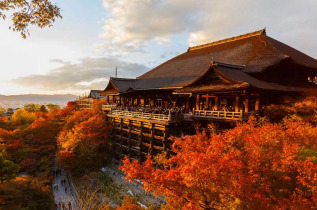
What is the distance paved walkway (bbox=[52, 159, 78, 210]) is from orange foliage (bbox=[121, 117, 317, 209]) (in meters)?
12.8

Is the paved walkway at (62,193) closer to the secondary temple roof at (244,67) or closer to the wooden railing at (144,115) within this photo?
the wooden railing at (144,115)

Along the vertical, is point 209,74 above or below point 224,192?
above

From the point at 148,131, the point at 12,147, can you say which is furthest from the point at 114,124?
the point at 12,147

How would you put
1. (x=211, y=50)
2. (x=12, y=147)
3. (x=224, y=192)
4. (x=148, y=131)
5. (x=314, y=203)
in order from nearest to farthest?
(x=314, y=203) → (x=224, y=192) → (x=148, y=131) → (x=12, y=147) → (x=211, y=50)

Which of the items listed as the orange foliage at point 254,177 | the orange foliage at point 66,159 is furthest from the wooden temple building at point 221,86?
the orange foliage at point 66,159

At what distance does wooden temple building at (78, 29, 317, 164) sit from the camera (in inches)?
653

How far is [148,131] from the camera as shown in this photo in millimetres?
24359

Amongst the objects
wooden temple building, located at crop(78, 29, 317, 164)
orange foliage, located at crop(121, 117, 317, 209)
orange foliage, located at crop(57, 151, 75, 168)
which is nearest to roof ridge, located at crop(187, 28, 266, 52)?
wooden temple building, located at crop(78, 29, 317, 164)

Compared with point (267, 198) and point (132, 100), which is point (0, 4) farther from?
point (132, 100)

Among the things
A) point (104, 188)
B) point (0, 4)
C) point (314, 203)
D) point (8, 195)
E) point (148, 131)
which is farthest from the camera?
point (148, 131)

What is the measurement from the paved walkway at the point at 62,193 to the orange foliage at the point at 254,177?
1283 cm

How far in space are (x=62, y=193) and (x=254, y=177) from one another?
880 inches

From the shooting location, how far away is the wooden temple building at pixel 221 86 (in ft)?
54.4

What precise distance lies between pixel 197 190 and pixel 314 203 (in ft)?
16.4
